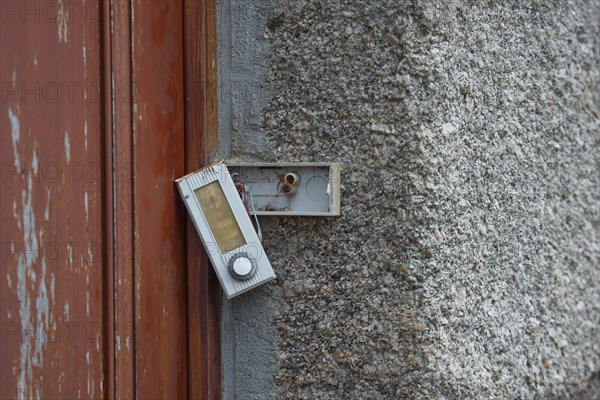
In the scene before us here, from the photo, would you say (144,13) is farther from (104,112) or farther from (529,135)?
(529,135)

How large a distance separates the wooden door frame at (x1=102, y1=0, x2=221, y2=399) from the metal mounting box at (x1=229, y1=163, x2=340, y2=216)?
102mm

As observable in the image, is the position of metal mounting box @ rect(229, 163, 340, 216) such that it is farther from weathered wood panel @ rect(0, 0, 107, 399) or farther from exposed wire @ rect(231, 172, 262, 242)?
weathered wood panel @ rect(0, 0, 107, 399)

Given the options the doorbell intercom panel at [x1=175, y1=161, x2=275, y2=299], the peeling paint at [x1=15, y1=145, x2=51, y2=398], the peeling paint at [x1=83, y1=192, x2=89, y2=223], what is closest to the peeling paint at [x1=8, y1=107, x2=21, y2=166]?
the peeling paint at [x1=15, y1=145, x2=51, y2=398]

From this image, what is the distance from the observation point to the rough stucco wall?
4.43 feet

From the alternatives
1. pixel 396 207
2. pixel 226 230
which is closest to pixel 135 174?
pixel 226 230

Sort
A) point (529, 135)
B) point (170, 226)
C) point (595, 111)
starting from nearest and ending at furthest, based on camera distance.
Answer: point (170, 226)
point (529, 135)
point (595, 111)

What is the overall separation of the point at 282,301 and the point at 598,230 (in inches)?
35.7

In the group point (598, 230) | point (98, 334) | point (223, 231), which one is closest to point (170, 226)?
point (223, 231)

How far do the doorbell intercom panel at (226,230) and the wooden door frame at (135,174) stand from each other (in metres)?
0.06

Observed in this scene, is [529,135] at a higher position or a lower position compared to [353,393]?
higher

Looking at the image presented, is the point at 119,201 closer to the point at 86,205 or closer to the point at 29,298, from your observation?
the point at 86,205

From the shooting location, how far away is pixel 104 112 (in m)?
1.38

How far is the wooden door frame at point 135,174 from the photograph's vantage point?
1377 mm

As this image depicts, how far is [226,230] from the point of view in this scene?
4.66ft
